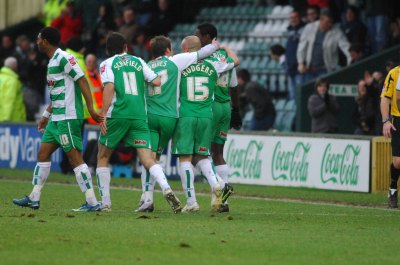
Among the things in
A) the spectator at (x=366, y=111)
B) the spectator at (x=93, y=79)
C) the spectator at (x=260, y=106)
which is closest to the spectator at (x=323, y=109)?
the spectator at (x=366, y=111)

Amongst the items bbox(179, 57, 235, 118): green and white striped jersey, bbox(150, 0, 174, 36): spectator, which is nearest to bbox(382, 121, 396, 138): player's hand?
bbox(179, 57, 235, 118): green and white striped jersey

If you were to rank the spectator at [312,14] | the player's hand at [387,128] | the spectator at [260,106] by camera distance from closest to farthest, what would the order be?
1. the player's hand at [387,128]
2. the spectator at [260,106]
3. the spectator at [312,14]

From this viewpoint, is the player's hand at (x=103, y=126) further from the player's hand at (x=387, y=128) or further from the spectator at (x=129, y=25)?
the spectator at (x=129, y=25)

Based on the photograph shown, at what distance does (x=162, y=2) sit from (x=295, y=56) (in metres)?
5.16

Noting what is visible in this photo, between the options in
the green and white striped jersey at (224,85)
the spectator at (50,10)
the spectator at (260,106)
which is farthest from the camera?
the spectator at (50,10)

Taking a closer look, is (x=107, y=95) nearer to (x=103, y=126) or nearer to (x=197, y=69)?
(x=103, y=126)

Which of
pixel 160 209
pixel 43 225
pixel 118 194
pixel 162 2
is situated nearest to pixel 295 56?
pixel 162 2

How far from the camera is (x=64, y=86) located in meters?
14.4

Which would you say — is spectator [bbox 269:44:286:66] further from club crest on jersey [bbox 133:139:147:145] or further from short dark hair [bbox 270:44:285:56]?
club crest on jersey [bbox 133:139:147:145]

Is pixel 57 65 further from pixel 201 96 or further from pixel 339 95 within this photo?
pixel 339 95

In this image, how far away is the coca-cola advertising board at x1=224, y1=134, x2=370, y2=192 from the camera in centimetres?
2069

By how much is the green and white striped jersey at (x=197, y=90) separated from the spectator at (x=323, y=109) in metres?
7.96

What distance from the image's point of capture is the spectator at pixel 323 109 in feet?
74.9

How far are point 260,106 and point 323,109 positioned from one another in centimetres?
209
